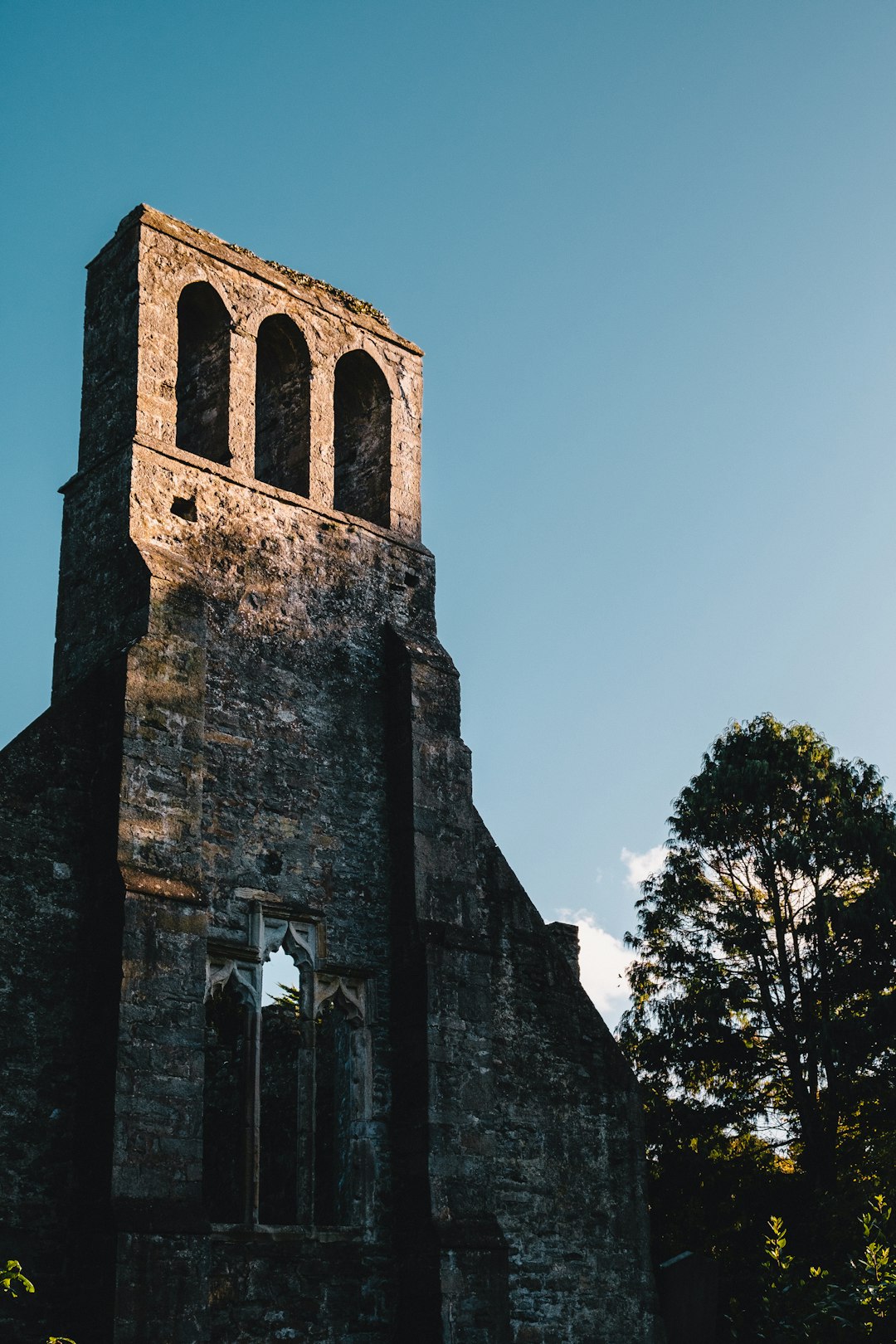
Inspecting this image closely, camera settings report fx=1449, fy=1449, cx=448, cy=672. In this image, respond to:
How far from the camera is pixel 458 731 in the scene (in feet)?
43.9

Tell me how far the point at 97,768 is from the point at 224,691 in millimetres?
1415

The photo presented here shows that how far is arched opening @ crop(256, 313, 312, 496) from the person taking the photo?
14.0 metres

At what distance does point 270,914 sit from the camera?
11.7 m

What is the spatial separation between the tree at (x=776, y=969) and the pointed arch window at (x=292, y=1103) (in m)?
8.20

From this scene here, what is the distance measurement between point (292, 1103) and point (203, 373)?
23.3 ft

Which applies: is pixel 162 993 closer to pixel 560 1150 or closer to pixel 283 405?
pixel 560 1150

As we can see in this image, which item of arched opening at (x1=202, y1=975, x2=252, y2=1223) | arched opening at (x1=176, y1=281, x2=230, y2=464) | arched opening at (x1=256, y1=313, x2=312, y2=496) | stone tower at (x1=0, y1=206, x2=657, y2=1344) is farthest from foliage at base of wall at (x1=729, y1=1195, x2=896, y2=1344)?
arched opening at (x1=176, y1=281, x2=230, y2=464)

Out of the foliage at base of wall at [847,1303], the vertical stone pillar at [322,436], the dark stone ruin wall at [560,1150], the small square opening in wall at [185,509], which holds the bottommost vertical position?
the foliage at base of wall at [847,1303]

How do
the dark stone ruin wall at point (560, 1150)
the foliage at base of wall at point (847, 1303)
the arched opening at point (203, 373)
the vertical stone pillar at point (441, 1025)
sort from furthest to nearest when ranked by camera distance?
1. the arched opening at point (203, 373)
2. the dark stone ruin wall at point (560, 1150)
3. the vertical stone pillar at point (441, 1025)
4. the foliage at base of wall at point (847, 1303)

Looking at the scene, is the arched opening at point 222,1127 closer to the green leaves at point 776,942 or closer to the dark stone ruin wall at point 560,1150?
the dark stone ruin wall at point 560,1150

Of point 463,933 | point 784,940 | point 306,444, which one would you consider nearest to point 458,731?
point 463,933

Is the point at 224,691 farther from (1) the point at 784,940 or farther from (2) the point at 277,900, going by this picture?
(1) the point at 784,940

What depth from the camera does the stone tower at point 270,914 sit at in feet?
33.1

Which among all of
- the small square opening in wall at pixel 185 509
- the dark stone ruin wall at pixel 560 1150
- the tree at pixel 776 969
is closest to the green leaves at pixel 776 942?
the tree at pixel 776 969
